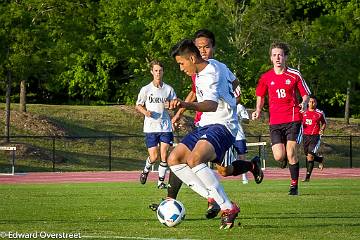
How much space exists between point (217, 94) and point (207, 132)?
46 centimetres

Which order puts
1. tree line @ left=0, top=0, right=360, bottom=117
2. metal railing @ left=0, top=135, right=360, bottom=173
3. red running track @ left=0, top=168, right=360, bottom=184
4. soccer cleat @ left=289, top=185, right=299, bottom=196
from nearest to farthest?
soccer cleat @ left=289, top=185, right=299, bottom=196 → red running track @ left=0, top=168, right=360, bottom=184 → metal railing @ left=0, top=135, right=360, bottom=173 → tree line @ left=0, top=0, right=360, bottom=117

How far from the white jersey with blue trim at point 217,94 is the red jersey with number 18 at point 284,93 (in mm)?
5676

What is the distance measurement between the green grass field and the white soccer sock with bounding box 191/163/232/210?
30 centimetres

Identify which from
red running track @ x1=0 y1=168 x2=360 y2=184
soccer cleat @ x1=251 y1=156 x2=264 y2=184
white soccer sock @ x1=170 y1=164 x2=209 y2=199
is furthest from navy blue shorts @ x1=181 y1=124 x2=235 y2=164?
red running track @ x1=0 y1=168 x2=360 y2=184

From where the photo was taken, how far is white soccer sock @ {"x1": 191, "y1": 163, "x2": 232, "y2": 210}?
35.7 ft

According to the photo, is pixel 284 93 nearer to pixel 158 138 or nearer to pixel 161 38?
pixel 158 138

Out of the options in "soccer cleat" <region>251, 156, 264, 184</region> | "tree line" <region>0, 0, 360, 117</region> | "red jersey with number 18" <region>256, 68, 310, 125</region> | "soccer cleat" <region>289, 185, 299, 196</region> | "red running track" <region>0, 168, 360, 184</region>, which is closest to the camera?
"soccer cleat" <region>251, 156, 264, 184</region>

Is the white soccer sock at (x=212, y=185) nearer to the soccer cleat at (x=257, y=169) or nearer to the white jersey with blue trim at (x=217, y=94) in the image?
the white jersey with blue trim at (x=217, y=94)

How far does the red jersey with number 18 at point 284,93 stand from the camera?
56.8 feet

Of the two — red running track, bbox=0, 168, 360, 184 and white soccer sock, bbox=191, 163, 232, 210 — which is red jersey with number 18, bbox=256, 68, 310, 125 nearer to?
white soccer sock, bbox=191, 163, 232, 210

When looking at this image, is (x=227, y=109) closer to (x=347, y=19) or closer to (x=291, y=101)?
(x=291, y=101)

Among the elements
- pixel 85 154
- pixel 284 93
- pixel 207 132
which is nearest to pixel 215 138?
pixel 207 132

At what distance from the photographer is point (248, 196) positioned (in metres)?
17.0

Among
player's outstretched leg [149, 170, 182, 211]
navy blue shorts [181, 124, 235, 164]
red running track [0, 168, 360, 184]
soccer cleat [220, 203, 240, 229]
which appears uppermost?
navy blue shorts [181, 124, 235, 164]
